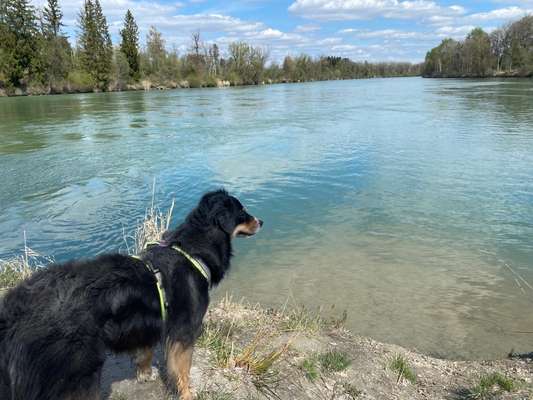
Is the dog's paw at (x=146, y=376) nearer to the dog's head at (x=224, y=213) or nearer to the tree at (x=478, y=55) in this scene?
the dog's head at (x=224, y=213)

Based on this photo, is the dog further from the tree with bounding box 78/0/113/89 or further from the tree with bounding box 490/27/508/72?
the tree with bounding box 490/27/508/72

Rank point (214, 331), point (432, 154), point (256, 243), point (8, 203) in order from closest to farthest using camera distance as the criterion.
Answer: point (214, 331)
point (256, 243)
point (8, 203)
point (432, 154)

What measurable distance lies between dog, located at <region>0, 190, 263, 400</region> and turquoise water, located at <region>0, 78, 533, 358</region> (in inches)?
122

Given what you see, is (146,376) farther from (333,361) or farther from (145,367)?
(333,361)

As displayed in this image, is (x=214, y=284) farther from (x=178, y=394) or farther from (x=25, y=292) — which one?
(x=25, y=292)

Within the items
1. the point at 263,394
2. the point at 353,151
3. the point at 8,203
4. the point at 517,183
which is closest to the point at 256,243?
the point at 263,394

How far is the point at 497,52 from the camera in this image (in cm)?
10075

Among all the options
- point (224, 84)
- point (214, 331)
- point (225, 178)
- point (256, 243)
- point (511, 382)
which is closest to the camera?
point (511, 382)

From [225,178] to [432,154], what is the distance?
8815mm

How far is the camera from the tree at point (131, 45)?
269ft

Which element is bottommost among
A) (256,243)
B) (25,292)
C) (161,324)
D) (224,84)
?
(256,243)

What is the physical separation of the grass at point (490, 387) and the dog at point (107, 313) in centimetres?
254

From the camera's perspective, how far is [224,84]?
95250 mm

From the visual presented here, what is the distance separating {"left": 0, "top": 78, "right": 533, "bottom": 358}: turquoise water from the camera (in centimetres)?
650
